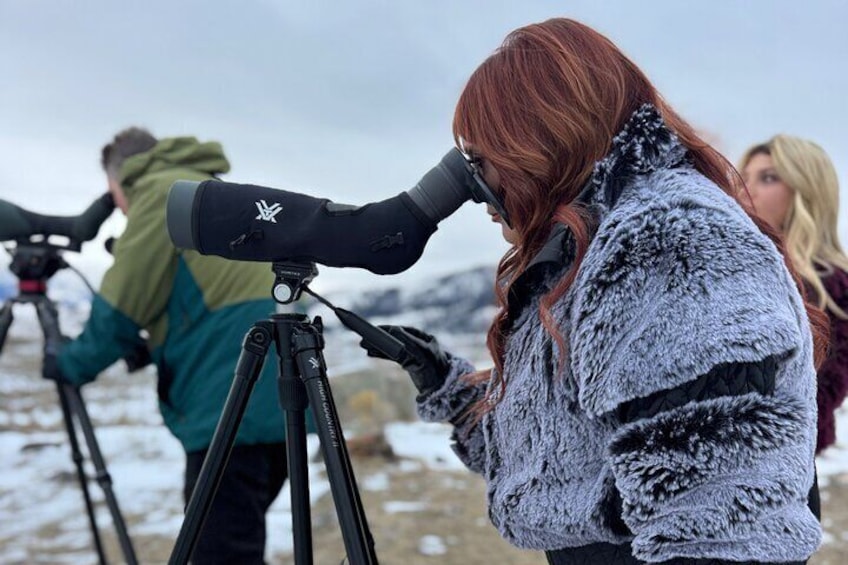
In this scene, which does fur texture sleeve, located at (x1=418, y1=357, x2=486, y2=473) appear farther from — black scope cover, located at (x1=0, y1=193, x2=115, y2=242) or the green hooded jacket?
black scope cover, located at (x1=0, y1=193, x2=115, y2=242)

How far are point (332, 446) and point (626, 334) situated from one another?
62cm

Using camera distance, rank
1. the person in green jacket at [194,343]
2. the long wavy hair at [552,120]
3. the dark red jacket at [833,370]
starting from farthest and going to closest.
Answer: the dark red jacket at [833,370], the person in green jacket at [194,343], the long wavy hair at [552,120]

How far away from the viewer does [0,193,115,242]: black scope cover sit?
2361mm

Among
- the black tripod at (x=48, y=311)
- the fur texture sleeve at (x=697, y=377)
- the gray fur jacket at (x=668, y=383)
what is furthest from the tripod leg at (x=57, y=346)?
the fur texture sleeve at (x=697, y=377)

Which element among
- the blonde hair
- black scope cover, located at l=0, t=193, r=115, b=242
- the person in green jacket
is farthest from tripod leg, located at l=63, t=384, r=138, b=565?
the blonde hair

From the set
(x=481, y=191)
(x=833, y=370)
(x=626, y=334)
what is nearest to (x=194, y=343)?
(x=481, y=191)

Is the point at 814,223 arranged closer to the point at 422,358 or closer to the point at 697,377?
the point at 422,358

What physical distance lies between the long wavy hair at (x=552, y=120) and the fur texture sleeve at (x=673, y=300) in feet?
0.30

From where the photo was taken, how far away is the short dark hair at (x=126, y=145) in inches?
93.9

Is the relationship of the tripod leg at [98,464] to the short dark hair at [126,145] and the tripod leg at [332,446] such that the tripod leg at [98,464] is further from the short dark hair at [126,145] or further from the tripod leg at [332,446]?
the tripod leg at [332,446]

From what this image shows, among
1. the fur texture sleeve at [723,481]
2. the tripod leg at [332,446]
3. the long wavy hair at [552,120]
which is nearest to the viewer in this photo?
the fur texture sleeve at [723,481]

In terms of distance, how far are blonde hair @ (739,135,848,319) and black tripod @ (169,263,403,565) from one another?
68.3 inches

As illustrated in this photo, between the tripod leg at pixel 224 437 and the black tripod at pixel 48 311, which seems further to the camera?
the black tripod at pixel 48 311

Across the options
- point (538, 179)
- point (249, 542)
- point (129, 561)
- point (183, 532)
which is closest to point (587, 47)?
point (538, 179)
